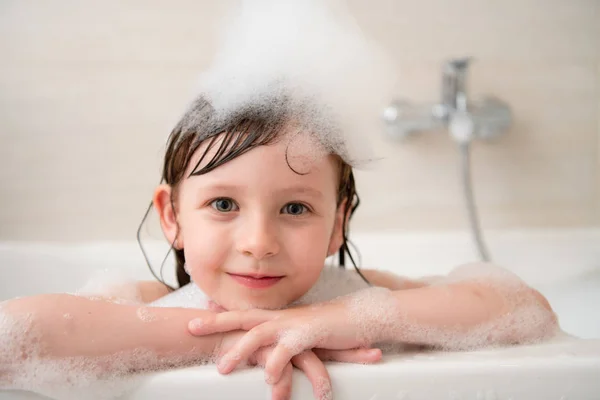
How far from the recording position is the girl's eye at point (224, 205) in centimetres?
83

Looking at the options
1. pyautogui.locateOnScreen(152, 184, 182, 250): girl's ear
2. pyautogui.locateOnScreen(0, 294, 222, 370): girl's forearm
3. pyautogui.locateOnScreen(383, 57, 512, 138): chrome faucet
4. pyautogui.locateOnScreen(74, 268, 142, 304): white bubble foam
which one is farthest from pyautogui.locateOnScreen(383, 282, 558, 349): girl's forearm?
pyautogui.locateOnScreen(383, 57, 512, 138): chrome faucet

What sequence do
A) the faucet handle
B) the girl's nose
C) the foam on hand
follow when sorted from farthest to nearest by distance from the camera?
the faucet handle → the foam on hand → the girl's nose

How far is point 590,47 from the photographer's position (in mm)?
1700

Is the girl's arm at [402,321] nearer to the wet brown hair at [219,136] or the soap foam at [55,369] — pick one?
the soap foam at [55,369]

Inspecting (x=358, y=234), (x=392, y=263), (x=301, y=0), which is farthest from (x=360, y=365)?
(x=358, y=234)

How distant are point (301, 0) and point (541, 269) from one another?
0.94m

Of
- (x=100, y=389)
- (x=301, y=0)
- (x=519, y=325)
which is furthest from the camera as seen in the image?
(x=301, y=0)

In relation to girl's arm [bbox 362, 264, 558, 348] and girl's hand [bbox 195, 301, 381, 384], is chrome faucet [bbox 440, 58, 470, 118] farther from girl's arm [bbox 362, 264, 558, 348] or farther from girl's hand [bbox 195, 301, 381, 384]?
girl's hand [bbox 195, 301, 381, 384]

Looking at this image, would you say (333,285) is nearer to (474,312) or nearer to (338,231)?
(338,231)

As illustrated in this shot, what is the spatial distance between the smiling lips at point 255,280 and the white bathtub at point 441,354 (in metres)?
0.15

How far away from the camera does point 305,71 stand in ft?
3.03

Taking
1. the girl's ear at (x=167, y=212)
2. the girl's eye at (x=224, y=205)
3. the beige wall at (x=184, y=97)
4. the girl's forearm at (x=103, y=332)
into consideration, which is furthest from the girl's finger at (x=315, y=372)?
→ the beige wall at (x=184, y=97)

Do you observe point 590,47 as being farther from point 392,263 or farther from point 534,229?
point 392,263

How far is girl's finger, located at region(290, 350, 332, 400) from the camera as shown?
2.23 feet
